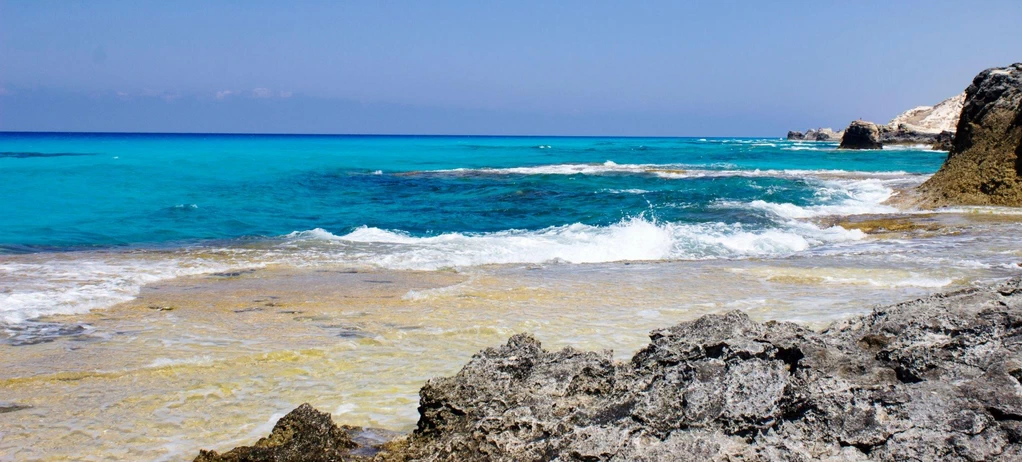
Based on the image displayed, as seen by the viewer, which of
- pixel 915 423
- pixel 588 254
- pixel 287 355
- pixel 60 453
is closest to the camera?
pixel 915 423

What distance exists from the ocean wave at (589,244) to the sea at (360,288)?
7 centimetres

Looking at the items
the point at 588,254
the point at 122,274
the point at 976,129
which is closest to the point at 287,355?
the point at 122,274

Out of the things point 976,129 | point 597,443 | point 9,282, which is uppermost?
point 976,129

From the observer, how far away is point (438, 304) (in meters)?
7.93

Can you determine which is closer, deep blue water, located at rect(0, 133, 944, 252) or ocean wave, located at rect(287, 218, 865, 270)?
ocean wave, located at rect(287, 218, 865, 270)

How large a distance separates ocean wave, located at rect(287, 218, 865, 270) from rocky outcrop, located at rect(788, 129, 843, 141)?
102650 mm

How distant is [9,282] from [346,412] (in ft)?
25.2

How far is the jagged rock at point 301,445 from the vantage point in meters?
3.47

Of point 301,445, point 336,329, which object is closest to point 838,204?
point 336,329

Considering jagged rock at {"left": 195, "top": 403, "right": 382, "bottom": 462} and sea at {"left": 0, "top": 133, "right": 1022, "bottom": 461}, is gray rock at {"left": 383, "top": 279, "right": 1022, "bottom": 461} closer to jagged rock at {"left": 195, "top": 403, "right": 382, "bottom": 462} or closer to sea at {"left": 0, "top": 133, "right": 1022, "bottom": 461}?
jagged rock at {"left": 195, "top": 403, "right": 382, "bottom": 462}

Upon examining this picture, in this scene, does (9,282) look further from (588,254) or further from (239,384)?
(588,254)

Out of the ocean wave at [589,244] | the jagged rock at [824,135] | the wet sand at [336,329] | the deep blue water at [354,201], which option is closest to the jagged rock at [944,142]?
the deep blue water at [354,201]

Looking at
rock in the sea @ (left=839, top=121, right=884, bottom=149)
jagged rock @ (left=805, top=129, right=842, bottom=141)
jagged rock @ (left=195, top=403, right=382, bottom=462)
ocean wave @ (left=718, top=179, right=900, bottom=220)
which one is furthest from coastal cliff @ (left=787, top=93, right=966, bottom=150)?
jagged rock @ (left=195, top=403, right=382, bottom=462)

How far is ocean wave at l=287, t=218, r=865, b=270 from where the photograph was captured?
478 inches
